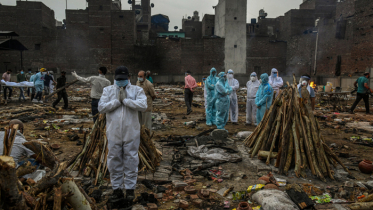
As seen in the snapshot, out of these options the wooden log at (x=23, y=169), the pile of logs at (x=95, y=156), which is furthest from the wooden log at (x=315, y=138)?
the wooden log at (x=23, y=169)

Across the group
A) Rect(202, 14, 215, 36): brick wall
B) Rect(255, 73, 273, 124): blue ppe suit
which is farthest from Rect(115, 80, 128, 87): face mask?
Rect(202, 14, 215, 36): brick wall

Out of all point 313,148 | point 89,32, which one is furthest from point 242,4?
point 313,148

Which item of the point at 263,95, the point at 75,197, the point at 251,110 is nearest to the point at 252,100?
the point at 251,110

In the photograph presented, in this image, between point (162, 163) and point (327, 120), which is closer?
point (162, 163)

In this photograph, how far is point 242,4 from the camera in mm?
29875

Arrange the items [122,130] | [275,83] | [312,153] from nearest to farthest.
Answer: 1. [122,130]
2. [312,153]
3. [275,83]

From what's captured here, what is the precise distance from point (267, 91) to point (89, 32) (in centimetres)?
2734

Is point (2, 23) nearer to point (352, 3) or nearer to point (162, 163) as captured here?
point (162, 163)

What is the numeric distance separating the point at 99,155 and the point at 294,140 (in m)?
3.53

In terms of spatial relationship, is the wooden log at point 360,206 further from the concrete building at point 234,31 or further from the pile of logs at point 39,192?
the concrete building at point 234,31

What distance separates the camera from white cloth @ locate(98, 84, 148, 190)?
3.67m

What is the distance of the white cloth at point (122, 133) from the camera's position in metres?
3.67

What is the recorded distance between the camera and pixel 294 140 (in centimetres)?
508

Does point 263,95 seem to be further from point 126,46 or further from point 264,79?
point 126,46
